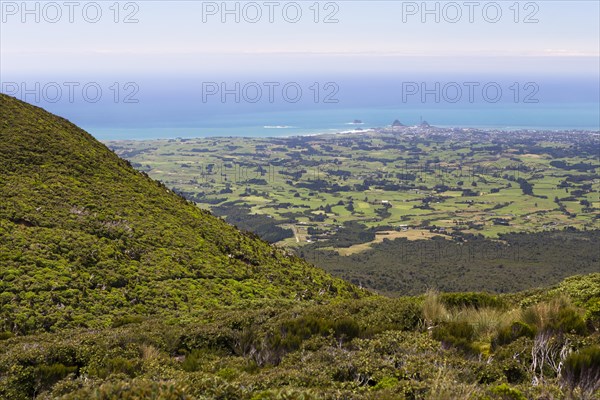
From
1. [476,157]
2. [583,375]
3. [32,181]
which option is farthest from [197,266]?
[476,157]

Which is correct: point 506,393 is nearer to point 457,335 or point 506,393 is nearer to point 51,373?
point 457,335

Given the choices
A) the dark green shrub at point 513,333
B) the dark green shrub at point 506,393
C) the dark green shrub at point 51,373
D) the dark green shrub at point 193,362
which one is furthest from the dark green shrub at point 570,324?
the dark green shrub at point 51,373

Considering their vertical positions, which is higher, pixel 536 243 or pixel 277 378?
pixel 277 378

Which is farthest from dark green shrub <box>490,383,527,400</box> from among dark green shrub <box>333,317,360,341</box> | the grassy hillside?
the grassy hillside

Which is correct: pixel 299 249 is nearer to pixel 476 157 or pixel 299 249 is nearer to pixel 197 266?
pixel 197 266

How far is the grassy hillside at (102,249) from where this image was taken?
15.6 m

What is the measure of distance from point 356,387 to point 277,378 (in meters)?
1.00

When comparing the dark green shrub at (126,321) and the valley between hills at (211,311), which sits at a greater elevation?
the valley between hills at (211,311)

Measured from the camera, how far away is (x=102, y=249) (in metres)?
19.4

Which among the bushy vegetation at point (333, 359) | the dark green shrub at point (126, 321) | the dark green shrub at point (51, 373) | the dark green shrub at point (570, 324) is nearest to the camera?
the bushy vegetation at point (333, 359)

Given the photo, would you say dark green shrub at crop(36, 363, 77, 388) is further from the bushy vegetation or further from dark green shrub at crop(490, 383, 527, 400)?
dark green shrub at crop(490, 383, 527, 400)

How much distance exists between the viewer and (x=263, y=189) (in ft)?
440

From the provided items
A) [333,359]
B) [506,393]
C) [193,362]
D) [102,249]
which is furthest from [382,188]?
[506,393]

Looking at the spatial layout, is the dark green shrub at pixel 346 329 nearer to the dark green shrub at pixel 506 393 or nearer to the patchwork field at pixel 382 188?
the dark green shrub at pixel 506 393
